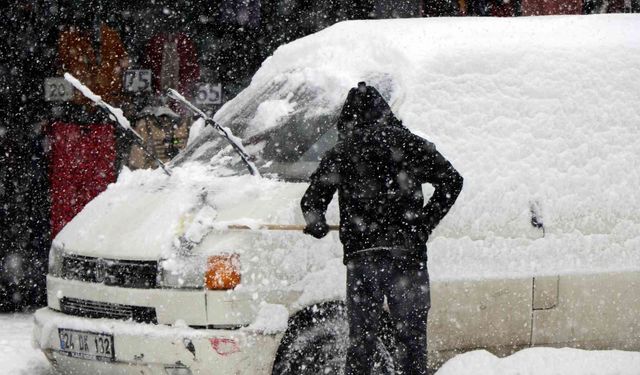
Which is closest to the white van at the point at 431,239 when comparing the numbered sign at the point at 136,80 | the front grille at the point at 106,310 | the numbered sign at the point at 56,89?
the front grille at the point at 106,310

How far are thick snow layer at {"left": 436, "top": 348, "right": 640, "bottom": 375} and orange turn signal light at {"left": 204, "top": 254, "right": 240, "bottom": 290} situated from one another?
3.85ft

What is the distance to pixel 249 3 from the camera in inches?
457

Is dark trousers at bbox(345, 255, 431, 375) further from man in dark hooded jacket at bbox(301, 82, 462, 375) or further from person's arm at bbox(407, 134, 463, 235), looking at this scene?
person's arm at bbox(407, 134, 463, 235)

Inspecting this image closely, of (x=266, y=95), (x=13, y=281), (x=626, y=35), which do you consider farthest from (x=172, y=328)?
(x=13, y=281)

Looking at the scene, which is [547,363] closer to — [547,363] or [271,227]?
[547,363]

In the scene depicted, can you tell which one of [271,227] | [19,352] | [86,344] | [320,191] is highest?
[320,191]

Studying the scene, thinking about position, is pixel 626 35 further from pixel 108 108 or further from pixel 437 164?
pixel 108 108

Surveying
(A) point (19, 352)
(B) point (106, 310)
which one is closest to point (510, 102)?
(B) point (106, 310)

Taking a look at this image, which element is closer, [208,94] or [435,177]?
[435,177]

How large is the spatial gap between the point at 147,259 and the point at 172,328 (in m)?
0.36

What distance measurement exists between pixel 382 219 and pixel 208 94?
7.22 m

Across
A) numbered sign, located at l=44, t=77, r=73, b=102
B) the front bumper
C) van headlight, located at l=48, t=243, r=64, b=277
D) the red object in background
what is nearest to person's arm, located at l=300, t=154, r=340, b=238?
the front bumper

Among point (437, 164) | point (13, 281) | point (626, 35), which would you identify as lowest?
point (13, 281)

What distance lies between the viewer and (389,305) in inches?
178
